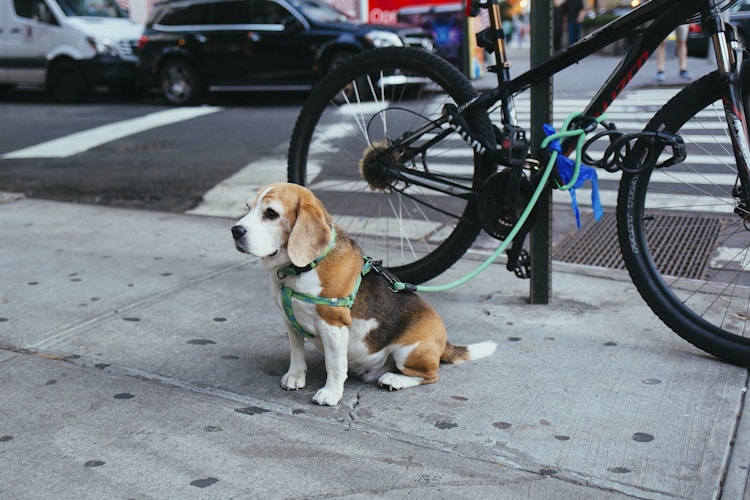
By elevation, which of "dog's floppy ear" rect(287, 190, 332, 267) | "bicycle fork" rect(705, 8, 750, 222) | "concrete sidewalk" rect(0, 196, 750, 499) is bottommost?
"concrete sidewalk" rect(0, 196, 750, 499)

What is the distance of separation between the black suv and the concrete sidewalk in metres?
9.44

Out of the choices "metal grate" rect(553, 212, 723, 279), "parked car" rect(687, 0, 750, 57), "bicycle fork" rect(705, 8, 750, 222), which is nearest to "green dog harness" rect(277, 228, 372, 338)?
"bicycle fork" rect(705, 8, 750, 222)

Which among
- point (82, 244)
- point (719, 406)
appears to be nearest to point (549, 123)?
point (719, 406)

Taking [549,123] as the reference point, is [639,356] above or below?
A: below

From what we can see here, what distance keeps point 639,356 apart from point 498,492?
133 cm

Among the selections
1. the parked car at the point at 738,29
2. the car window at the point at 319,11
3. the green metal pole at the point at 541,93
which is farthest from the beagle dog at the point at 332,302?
the car window at the point at 319,11

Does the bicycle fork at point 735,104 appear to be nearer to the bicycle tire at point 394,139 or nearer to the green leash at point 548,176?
the green leash at point 548,176

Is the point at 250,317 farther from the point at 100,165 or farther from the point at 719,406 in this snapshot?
the point at 100,165

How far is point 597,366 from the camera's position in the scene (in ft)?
12.0

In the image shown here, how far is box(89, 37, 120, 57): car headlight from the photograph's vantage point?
15.1 m

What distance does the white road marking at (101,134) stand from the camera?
959cm

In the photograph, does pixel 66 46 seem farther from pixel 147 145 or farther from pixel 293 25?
pixel 147 145

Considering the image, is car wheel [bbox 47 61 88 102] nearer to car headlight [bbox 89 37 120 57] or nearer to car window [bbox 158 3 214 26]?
car headlight [bbox 89 37 120 57]

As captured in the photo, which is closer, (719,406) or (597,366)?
(719,406)
